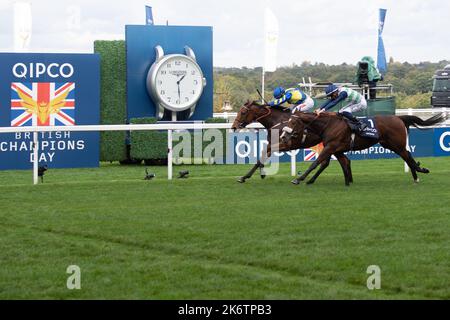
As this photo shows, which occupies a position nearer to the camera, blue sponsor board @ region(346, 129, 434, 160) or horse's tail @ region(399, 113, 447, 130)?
horse's tail @ region(399, 113, 447, 130)

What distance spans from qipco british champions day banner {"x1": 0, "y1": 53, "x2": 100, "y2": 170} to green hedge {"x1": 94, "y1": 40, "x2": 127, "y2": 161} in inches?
39.4

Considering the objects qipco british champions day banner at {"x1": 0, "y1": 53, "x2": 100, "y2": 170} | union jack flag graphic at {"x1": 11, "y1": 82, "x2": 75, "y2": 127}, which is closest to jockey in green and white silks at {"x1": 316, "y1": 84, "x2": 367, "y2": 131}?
qipco british champions day banner at {"x1": 0, "y1": 53, "x2": 100, "y2": 170}

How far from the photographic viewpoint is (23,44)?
2105 centimetres

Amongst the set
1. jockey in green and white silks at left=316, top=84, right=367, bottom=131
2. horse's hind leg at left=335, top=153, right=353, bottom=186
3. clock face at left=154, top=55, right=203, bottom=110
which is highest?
clock face at left=154, top=55, right=203, bottom=110

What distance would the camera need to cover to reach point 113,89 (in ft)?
64.8

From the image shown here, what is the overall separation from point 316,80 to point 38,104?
3102 cm

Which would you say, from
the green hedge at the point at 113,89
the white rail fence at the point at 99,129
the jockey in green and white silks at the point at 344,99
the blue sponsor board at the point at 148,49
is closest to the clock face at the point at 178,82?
the blue sponsor board at the point at 148,49

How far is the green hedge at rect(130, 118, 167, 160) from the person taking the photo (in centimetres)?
1914

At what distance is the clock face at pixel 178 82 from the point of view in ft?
63.8

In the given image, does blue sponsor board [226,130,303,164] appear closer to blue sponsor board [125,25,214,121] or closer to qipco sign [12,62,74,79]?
blue sponsor board [125,25,214,121]

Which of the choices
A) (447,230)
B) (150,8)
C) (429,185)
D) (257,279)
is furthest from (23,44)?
(257,279)

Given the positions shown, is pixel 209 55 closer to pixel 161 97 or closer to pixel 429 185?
pixel 161 97

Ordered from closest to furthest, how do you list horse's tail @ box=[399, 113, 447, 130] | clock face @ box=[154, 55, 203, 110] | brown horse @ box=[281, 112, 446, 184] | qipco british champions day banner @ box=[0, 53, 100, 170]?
brown horse @ box=[281, 112, 446, 184], horse's tail @ box=[399, 113, 447, 130], qipco british champions day banner @ box=[0, 53, 100, 170], clock face @ box=[154, 55, 203, 110]

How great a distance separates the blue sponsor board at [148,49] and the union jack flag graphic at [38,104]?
1.86 metres
